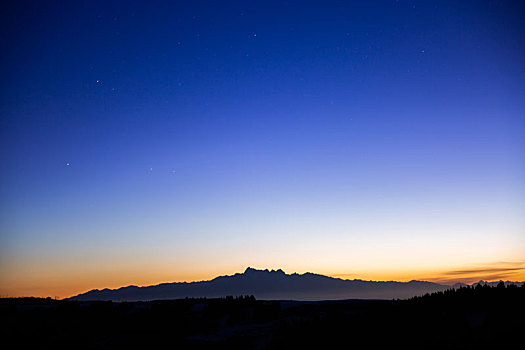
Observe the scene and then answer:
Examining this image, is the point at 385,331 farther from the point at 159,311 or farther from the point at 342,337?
the point at 159,311

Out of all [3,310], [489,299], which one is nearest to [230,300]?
[3,310]

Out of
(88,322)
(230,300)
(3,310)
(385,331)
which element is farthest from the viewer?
(230,300)

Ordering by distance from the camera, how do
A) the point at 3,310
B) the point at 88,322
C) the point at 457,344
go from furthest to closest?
the point at 3,310, the point at 88,322, the point at 457,344

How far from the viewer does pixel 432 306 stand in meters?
15.5

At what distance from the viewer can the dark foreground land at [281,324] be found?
12914 mm

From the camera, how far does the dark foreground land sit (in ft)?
42.4

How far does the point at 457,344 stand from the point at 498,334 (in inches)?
52.6

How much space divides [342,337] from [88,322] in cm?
1432

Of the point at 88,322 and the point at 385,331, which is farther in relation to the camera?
the point at 88,322

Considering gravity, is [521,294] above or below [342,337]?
above

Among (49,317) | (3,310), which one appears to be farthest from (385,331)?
(3,310)

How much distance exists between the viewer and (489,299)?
1456cm

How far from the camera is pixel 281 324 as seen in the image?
1702 cm

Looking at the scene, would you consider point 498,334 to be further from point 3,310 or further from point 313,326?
point 3,310
